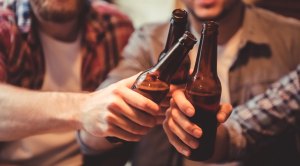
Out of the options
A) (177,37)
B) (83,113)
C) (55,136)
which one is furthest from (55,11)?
(177,37)

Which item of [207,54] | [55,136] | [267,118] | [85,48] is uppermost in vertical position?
[207,54]

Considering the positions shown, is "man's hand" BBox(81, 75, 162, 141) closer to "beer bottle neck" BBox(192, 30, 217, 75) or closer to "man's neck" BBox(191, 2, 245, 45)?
"beer bottle neck" BBox(192, 30, 217, 75)

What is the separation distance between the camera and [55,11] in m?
1.27

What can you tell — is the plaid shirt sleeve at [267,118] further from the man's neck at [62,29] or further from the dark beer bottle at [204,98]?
the man's neck at [62,29]

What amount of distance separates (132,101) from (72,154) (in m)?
0.64

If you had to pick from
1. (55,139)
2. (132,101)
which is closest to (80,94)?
(132,101)

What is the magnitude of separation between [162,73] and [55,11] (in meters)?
0.69

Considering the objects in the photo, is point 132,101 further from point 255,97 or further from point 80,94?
point 255,97

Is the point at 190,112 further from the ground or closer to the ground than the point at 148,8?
further from the ground

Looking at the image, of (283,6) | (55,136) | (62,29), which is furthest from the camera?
(283,6)

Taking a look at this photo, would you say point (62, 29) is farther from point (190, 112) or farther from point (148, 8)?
point (148, 8)

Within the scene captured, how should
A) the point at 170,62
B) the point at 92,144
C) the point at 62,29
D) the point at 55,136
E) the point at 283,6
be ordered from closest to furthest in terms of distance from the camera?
the point at 170,62 < the point at 92,144 < the point at 55,136 < the point at 62,29 < the point at 283,6

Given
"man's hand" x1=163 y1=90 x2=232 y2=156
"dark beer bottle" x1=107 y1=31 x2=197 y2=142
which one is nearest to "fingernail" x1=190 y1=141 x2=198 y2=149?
"man's hand" x1=163 y1=90 x2=232 y2=156

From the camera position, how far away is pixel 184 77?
84 centimetres
